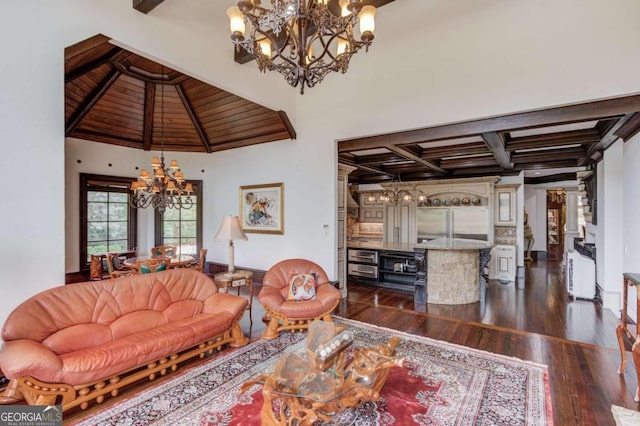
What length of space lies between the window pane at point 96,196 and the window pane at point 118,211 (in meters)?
0.20

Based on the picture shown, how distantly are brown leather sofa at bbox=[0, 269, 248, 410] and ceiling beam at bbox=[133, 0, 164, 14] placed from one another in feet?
9.49

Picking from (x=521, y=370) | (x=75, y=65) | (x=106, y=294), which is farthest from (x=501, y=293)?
(x=75, y=65)

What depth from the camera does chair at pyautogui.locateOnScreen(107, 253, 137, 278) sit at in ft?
15.9

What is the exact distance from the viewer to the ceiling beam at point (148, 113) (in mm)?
5801

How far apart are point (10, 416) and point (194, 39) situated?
404cm

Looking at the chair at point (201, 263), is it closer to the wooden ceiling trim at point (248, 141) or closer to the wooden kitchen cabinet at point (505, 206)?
the wooden ceiling trim at point (248, 141)

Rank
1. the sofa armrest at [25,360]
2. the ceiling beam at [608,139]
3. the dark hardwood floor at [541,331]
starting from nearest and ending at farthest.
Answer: the sofa armrest at [25,360] → the dark hardwood floor at [541,331] → the ceiling beam at [608,139]

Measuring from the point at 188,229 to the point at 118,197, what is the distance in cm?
163

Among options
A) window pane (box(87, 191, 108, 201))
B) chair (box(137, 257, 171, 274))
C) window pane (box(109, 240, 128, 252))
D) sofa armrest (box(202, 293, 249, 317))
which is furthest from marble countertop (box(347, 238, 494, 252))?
window pane (box(87, 191, 108, 201))

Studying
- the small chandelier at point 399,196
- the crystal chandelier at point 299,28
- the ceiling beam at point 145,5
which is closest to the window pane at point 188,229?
the small chandelier at point 399,196

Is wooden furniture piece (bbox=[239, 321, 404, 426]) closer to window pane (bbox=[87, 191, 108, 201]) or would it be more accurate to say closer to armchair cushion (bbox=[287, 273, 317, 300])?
armchair cushion (bbox=[287, 273, 317, 300])

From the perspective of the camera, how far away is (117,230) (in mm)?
6742

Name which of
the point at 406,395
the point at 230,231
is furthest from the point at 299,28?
the point at 406,395

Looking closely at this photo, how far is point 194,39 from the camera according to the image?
3.85 metres
